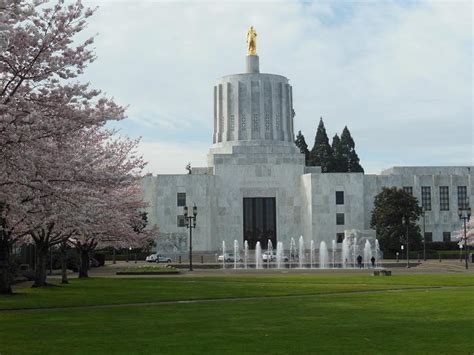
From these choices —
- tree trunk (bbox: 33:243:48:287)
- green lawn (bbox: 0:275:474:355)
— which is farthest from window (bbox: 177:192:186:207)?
green lawn (bbox: 0:275:474:355)

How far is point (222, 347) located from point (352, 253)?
6430 cm

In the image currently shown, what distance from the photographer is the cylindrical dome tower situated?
9400 cm

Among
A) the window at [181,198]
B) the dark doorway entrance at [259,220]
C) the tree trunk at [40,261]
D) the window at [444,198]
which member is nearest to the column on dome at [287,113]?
the dark doorway entrance at [259,220]

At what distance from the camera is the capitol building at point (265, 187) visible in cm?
9212

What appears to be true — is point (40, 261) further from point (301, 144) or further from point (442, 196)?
point (301, 144)

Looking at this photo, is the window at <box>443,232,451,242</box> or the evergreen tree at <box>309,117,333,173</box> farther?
the evergreen tree at <box>309,117,333,173</box>

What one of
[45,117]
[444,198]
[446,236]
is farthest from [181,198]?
[45,117]

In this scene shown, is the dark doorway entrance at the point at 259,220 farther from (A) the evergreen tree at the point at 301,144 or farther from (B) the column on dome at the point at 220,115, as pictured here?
(A) the evergreen tree at the point at 301,144

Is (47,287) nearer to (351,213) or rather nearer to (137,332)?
(137,332)

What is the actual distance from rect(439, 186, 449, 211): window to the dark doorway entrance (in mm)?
22290

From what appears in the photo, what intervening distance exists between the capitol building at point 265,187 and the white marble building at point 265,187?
0.43 feet

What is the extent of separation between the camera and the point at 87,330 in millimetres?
16156

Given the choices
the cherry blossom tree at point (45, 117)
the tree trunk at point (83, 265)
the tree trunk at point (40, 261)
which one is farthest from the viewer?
the tree trunk at point (83, 265)

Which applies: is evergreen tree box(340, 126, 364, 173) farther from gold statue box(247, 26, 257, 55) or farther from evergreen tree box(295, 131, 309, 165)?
gold statue box(247, 26, 257, 55)
